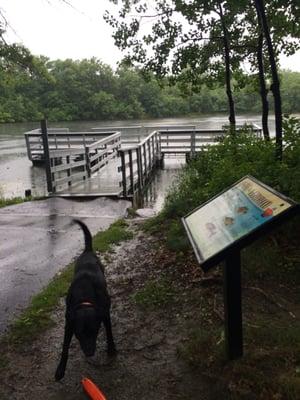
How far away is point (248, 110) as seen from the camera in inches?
1752

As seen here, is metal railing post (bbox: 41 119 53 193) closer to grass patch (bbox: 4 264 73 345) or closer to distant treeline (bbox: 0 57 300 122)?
grass patch (bbox: 4 264 73 345)

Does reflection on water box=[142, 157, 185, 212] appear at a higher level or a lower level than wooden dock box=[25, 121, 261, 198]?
lower

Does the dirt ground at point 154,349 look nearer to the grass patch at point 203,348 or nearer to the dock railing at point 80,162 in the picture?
the grass patch at point 203,348

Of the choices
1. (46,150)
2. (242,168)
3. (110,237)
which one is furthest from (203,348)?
(46,150)

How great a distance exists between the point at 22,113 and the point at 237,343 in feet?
180

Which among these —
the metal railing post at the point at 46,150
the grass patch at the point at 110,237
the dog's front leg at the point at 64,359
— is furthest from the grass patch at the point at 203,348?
the metal railing post at the point at 46,150

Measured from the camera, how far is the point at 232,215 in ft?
8.73

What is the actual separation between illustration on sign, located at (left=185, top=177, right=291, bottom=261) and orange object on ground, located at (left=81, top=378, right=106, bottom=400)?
117 cm

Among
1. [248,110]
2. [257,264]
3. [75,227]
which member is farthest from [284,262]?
[248,110]

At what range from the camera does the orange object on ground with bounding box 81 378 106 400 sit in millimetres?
2674

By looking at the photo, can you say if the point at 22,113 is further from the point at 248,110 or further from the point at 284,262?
the point at 284,262

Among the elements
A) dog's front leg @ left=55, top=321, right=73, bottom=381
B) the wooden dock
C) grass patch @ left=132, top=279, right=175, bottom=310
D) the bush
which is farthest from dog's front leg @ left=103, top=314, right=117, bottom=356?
the wooden dock

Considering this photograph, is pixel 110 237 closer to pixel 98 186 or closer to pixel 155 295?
pixel 155 295

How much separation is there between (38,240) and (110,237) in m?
1.24
